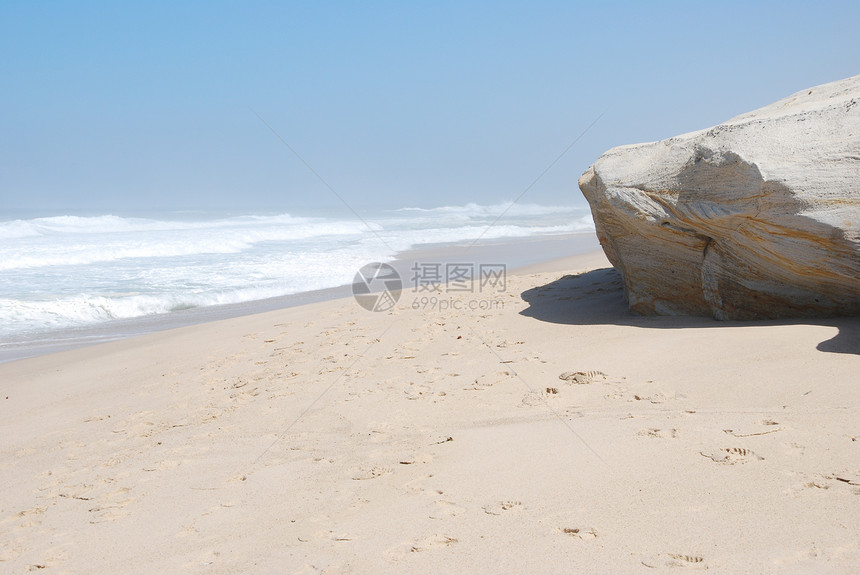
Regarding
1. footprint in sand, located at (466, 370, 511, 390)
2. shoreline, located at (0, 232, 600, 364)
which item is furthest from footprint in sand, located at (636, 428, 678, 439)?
shoreline, located at (0, 232, 600, 364)

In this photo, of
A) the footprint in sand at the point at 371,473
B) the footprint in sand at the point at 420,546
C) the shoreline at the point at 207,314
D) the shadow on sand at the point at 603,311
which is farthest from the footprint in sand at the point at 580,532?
the shoreline at the point at 207,314

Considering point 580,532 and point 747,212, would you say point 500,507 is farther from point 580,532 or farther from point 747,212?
point 747,212

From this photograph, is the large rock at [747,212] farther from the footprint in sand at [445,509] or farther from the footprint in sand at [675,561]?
the footprint in sand at [445,509]

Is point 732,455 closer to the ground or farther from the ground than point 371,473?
farther from the ground

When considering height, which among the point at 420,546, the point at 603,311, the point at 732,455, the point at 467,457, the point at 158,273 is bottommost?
the point at 420,546

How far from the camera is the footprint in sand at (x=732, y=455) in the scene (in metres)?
2.80

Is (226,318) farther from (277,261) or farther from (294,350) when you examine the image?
(277,261)

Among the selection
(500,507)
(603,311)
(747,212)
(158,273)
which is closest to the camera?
(500,507)

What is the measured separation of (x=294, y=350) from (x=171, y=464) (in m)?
2.54

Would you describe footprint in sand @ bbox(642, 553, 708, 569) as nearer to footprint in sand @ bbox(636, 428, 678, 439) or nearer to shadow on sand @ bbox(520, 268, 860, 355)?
footprint in sand @ bbox(636, 428, 678, 439)

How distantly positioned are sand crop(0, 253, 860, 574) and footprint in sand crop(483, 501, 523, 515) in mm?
15

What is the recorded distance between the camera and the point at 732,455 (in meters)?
2.86

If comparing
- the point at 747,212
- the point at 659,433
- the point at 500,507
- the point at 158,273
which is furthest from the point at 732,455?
the point at 158,273

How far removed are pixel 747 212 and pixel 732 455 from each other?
2315 mm
